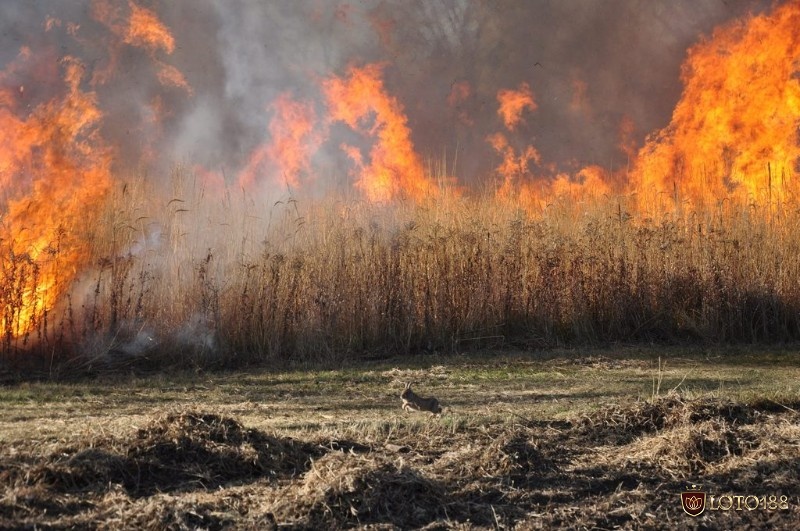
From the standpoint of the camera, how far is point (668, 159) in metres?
14.4

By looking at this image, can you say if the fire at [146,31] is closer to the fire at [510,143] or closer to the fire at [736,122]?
the fire at [510,143]

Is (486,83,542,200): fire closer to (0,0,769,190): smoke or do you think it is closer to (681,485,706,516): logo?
(0,0,769,190): smoke

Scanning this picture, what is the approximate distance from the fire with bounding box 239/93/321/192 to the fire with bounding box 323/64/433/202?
20.2 inches

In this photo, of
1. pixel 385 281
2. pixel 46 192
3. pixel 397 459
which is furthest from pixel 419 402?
pixel 46 192

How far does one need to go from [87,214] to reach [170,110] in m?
4.55

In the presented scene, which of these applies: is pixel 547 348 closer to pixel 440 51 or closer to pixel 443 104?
pixel 443 104

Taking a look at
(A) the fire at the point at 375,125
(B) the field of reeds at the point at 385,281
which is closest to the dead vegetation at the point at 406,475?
(B) the field of reeds at the point at 385,281

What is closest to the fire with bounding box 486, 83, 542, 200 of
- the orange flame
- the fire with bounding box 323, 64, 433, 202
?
the orange flame

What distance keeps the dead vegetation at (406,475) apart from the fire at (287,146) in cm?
952

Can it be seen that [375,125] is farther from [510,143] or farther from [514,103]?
[514,103]

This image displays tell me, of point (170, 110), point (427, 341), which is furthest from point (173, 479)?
point (170, 110)

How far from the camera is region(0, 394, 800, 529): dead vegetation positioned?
441cm

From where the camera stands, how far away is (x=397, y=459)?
5.17 m

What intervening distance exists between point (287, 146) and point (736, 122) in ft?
25.2
